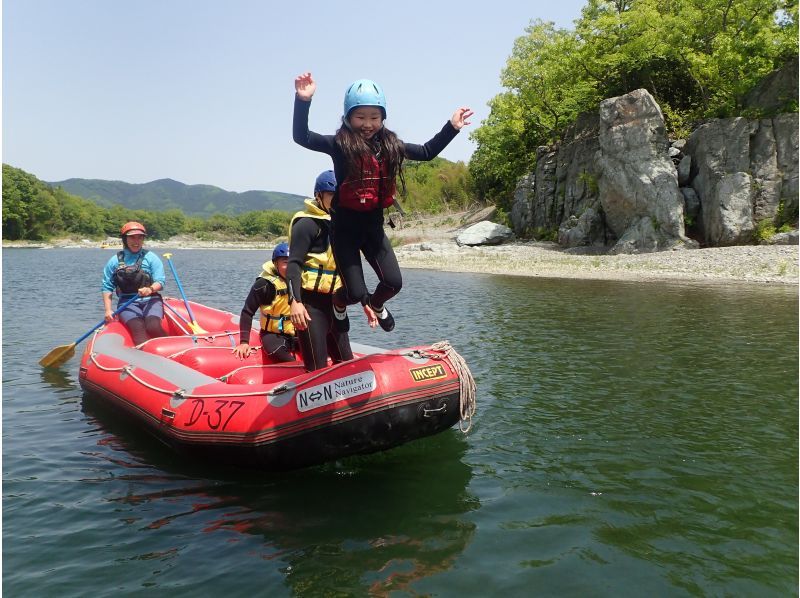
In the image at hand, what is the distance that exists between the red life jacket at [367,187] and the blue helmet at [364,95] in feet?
1.15

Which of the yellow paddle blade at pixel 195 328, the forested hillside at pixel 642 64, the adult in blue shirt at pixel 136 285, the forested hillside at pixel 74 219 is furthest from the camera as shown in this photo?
the forested hillside at pixel 74 219

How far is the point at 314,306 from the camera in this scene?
5.03 meters

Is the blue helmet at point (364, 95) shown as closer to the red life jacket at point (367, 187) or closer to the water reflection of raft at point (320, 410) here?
the red life jacket at point (367, 187)

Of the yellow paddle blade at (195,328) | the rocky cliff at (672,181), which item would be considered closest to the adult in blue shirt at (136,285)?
the yellow paddle blade at (195,328)

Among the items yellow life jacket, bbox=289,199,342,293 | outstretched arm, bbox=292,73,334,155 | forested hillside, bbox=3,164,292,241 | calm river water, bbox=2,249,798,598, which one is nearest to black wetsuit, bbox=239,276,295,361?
calm river water, bbox=2,249,798,598

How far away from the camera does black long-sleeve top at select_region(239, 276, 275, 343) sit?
6664 mm

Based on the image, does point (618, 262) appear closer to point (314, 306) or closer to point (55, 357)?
point (55, 357)

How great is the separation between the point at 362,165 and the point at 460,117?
772 mm

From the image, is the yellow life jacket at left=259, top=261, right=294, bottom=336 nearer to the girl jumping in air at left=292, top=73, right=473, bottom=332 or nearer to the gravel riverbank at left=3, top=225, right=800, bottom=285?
the girl jumping in air at left=292, top=73, right=473, bottom=332

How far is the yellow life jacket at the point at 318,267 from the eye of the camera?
4.85 meters

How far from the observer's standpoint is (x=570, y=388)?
7734 mm

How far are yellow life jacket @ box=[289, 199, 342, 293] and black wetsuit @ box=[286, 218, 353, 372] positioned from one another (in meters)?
0.04

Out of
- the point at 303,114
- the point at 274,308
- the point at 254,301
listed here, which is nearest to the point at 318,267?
the point at 303,114

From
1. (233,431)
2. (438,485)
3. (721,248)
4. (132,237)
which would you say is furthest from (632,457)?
(721,248)
